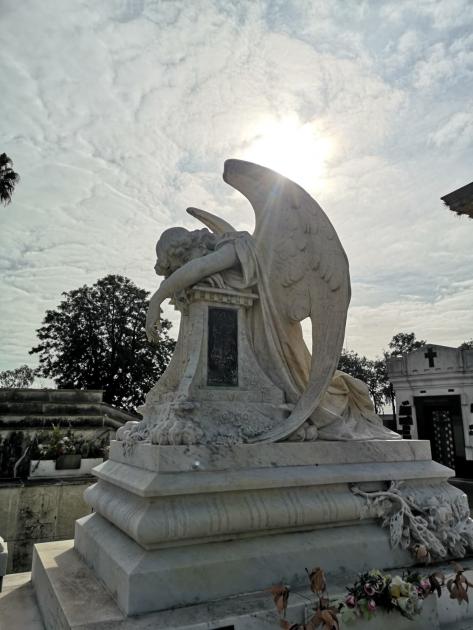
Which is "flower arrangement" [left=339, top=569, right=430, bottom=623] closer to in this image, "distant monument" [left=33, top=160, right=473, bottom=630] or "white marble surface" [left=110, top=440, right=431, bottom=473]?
"distant monument" [left=33, top=160, right=473, bottom=630]

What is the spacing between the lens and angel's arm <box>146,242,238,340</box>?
3770 millimetres

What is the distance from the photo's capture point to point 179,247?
411 cm

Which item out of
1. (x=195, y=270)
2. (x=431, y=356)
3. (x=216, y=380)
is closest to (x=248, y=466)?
(x=216, y=380)

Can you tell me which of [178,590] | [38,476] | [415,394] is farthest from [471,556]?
[415,394]

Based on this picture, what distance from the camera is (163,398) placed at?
3742 mm

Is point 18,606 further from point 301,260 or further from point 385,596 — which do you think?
point 301,260

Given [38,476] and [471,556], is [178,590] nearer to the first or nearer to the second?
[471,556]

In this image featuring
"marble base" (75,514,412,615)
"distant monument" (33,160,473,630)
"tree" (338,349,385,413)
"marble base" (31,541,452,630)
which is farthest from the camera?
"tree" (338,349,385,413)

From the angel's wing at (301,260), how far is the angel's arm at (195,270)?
0.34m

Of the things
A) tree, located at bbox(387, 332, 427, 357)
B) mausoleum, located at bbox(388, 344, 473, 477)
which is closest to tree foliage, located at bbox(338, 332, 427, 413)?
tree, located at bbox(387, 332, 427, 357)

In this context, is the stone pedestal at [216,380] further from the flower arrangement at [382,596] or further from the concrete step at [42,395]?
the concrete step at [42,395]

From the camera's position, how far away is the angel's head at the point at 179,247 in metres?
4.11

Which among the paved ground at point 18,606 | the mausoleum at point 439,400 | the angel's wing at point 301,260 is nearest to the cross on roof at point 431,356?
the mausoleum at point 439,400

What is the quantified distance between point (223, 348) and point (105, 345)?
19.6m
